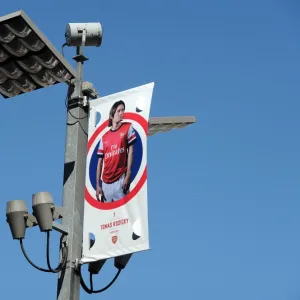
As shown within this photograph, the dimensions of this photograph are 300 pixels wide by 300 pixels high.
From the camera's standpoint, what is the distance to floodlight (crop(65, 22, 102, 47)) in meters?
10.7

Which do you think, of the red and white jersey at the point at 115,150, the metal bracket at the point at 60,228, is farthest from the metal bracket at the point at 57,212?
the red and white jersey at the point at 115,150

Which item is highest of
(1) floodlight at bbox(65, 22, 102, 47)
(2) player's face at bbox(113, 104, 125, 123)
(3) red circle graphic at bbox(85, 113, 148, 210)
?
(1) floodlight at bbox(65, 22, 102, 47)

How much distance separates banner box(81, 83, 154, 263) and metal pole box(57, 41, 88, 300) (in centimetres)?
8

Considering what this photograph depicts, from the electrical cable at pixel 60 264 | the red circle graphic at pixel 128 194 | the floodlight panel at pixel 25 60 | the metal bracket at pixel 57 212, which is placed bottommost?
the electrical cable at pixel 60 264

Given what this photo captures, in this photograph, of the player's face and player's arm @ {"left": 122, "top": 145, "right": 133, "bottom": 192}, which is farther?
the player's face

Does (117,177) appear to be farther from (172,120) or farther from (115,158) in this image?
(172,120)

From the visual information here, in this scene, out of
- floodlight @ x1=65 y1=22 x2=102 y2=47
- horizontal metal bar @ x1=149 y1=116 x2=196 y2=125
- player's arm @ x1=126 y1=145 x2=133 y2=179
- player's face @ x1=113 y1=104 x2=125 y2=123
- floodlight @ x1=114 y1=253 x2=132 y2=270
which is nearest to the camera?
floodlight @ x1=114 y1=253 x2=132 y2=270

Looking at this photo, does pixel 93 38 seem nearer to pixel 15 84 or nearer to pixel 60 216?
pixel 15 84

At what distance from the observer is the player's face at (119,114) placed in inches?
394

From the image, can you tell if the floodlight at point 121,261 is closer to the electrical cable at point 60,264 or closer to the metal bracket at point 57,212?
the electrical cable at point 60,264

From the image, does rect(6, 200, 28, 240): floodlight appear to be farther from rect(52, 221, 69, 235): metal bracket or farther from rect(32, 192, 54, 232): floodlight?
rect(52, 221, 69, 235): metal bracket

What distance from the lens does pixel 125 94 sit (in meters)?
10.1

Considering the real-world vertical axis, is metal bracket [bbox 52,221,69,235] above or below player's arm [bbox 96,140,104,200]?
below

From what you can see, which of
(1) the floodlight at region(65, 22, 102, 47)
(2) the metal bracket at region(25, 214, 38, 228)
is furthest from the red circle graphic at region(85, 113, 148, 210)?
(1) the floodlight at region(65, 22, 102, 47)
